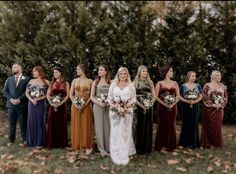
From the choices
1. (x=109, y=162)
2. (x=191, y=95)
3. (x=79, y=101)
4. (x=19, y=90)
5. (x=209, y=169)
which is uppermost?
(x=19, y=90)

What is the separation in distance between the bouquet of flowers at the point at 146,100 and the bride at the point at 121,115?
1.35ft

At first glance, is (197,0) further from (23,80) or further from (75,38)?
(23,80)

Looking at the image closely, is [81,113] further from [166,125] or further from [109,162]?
[166,125]

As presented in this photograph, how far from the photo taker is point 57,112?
10.3 m

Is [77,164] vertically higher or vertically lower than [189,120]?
lower

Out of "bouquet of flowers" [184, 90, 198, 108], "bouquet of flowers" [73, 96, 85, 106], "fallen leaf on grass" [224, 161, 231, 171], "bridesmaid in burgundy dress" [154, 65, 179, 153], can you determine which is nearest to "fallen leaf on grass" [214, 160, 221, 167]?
"fallen leaf on grass" [224, 161, 231, 171]

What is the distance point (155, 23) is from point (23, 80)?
13.0 feet

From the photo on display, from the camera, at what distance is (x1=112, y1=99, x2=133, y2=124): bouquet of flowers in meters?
9.28

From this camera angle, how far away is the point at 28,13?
40.2ft

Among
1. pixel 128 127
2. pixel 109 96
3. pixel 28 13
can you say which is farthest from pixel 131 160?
pixel 28 13

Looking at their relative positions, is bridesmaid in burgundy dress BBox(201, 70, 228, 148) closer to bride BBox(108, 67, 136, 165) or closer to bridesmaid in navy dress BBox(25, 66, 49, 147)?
bride BBox(108, 67, 136, 165)

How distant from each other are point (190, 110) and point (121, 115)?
6.41 feet

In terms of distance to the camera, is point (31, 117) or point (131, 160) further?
point (31, 117)

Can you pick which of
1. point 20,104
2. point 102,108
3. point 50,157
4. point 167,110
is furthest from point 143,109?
point 20,104
